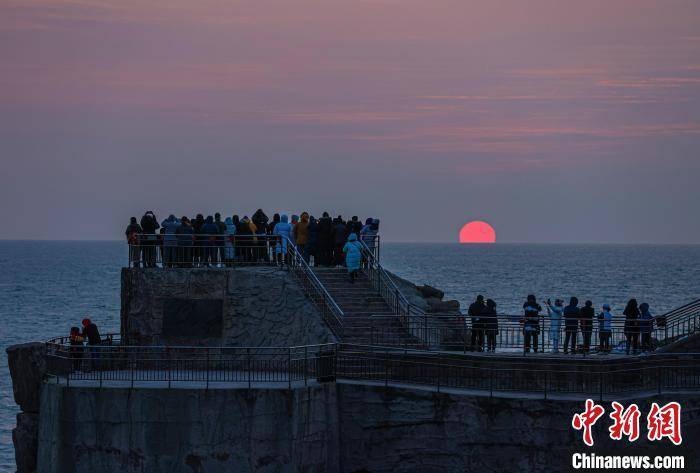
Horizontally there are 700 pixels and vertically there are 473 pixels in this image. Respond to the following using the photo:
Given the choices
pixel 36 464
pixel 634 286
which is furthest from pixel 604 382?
pixel 634 286

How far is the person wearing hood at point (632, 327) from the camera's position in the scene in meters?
30.5

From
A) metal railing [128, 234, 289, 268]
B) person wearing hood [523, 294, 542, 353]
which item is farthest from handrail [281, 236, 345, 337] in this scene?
person wearing hood [523, 294, 542, 353]

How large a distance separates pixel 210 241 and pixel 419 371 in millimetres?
7328

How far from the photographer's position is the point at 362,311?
32.3 metres

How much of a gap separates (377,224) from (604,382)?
9453mm

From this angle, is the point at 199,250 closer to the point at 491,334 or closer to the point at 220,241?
the point at 220,241

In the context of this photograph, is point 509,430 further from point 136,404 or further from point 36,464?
point 36,464

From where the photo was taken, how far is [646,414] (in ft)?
89.9

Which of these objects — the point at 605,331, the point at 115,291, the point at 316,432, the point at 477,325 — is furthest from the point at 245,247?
the point at 115,291

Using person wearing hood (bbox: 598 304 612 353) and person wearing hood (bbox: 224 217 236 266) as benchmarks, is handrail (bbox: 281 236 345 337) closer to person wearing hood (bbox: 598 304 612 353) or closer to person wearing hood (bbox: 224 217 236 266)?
person wearing hood (bbox: 224 217 236 266)

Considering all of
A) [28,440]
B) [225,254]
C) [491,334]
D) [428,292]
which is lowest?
[28,440]

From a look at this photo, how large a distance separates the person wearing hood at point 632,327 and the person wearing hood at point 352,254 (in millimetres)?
7163

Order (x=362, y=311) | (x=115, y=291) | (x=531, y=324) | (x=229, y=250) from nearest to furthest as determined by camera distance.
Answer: (x=531, y=324)
(x=362, y=311)
(x=229, y=250)
(x=115, y=291)

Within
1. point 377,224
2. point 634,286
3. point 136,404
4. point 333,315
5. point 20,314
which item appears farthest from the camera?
point 634,286
